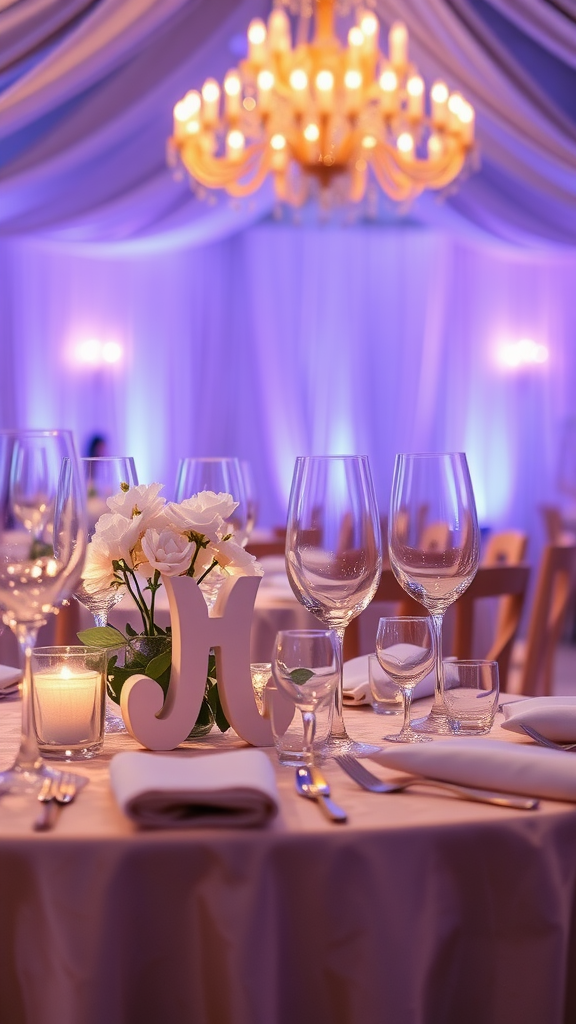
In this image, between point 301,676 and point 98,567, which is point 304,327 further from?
point 301,676

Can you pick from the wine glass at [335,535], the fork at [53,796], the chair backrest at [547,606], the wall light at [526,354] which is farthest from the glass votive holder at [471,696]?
the wall light at [526,354]

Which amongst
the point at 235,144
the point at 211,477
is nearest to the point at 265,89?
the point at 235,144

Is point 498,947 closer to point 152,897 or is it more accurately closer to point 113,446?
point 152,897

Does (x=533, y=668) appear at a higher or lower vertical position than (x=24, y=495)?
lower

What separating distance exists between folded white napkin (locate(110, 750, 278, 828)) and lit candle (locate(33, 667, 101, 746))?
0.76ft

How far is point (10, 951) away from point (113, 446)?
862cm

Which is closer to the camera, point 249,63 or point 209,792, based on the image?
point 209,792

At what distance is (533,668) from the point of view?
3.97 m

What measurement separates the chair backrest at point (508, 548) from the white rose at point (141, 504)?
3080 millimetres

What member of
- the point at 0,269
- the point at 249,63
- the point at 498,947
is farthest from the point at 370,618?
the point at 0,269

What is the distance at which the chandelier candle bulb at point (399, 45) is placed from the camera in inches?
213

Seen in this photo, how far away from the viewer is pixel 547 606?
12.6ft

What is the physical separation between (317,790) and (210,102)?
5160 mm

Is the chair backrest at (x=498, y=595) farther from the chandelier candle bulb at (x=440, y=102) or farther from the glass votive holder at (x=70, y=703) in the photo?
the chandelier candle bulb at (x=440, y=102)
